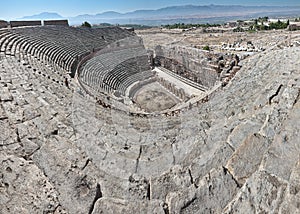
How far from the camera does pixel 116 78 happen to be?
24.3 metres

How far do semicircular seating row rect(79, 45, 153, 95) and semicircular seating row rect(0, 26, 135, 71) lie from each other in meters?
1.49

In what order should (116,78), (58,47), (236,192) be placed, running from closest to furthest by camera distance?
(236,192), (58,47), (116,78)

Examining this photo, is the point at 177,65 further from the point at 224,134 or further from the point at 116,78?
the point at 224,134

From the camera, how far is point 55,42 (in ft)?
78.3

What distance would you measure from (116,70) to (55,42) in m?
5.76

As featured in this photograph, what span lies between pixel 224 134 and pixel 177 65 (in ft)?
71.0

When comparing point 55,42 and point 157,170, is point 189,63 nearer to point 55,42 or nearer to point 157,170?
point 55,42

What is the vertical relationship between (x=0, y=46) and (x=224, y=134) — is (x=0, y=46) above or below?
above

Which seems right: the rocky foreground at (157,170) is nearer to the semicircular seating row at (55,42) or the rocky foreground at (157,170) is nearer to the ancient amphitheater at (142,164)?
the ancient amphitheater at (142,164)

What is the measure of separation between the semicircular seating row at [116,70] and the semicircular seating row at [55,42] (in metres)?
1.49

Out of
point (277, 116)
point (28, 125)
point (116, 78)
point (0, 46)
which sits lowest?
point (116, 78)

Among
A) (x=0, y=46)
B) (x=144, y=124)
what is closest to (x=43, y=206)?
(x=144, y=124)

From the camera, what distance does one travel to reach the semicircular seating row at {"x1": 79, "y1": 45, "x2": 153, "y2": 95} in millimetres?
21628

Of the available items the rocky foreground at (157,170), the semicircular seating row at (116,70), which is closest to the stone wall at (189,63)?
the semicircular seating row at (116,70)
